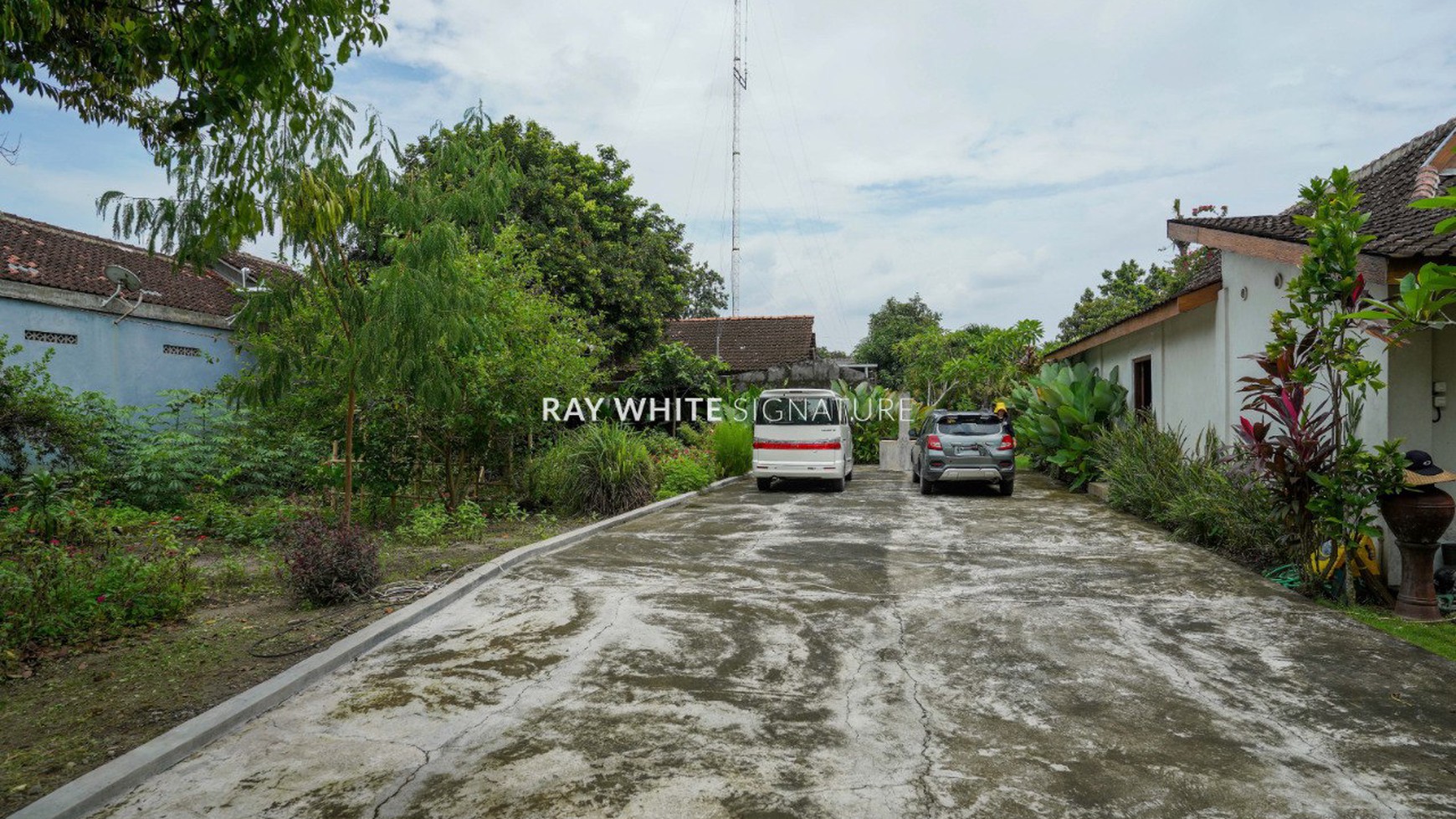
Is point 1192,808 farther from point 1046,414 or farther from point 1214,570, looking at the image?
point 1046,414

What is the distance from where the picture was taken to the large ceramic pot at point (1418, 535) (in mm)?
6422

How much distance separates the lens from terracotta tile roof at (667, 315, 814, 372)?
29938 mm

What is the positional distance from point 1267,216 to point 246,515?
1416 centimetres

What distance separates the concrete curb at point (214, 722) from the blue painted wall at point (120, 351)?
10129 millimetres

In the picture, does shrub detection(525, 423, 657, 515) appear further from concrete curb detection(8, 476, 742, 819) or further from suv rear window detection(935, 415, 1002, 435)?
suv rear window detection(935, 415, 1002, 435)

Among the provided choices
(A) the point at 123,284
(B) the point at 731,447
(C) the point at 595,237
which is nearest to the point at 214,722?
(B) the point at 731,447

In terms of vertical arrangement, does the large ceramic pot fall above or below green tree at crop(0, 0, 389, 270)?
below

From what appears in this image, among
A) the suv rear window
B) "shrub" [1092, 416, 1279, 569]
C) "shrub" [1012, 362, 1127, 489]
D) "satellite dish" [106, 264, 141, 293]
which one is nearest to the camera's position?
"shrub" [1092, 416, 1279, 569]

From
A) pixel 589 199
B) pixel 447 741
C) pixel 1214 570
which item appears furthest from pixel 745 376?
pixel 447 741

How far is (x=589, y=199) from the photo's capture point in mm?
23453

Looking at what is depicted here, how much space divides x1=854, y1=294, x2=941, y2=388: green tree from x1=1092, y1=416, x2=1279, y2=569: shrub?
31.4 metres

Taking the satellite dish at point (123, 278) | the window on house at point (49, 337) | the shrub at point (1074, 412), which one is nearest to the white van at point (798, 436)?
the shrub at point (1074, 412)

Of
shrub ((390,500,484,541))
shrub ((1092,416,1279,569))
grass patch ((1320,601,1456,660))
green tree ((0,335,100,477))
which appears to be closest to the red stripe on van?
shrub ((1092,416,1279,569))

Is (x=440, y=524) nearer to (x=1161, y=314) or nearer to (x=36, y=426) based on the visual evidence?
(x=36, y=426)
